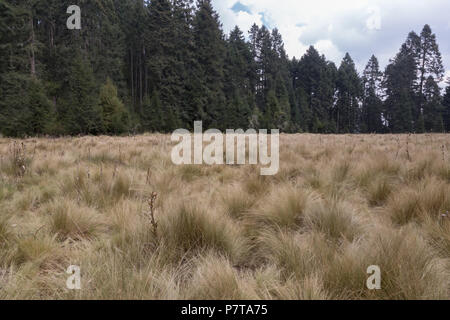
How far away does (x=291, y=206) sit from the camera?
2490mm

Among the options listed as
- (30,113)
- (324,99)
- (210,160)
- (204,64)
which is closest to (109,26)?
(204,64)

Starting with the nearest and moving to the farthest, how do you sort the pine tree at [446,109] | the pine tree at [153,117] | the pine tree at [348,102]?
the pine tree at [153,117]
the pine tree at [446,109]
the pine tree at [348,102]

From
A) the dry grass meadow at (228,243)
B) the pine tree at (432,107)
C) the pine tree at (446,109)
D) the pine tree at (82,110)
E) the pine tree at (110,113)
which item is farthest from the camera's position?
the pine tree at (446,109)

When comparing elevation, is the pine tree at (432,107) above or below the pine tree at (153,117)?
above

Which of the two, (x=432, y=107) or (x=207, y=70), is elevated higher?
(x=207, y=70)

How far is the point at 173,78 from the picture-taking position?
29656 mm

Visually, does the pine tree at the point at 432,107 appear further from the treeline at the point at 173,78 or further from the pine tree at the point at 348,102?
the pine tree at the point at 348,102

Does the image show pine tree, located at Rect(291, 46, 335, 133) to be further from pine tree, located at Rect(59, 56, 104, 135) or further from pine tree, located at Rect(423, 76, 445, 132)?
pine tree, located at Rect(59, 56, 104, 135)

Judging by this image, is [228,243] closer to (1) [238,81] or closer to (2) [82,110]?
(2) [82,110]

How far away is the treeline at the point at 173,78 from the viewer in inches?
734

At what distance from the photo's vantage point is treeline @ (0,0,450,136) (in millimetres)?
18656

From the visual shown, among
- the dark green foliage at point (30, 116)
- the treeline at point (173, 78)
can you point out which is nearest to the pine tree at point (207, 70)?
the treeline at point (173, 78)

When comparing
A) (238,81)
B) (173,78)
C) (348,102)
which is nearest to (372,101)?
(348,102)
